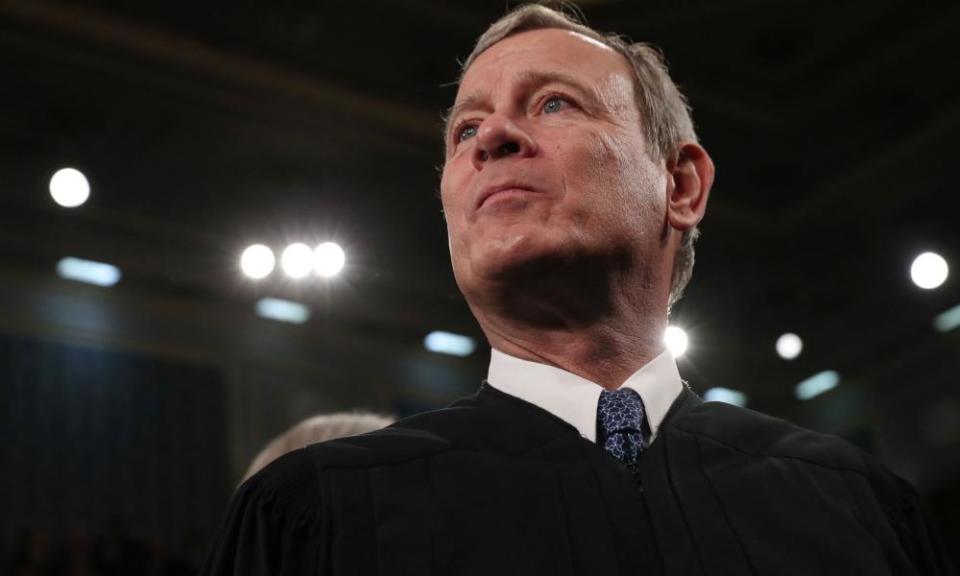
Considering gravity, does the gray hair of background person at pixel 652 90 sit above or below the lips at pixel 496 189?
above

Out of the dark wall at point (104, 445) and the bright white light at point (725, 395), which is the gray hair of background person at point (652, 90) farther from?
the bright white light at point (725, 395)

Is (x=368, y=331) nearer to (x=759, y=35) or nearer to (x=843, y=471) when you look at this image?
(x=759, y=35)

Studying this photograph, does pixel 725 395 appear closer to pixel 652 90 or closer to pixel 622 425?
pixel 652 90

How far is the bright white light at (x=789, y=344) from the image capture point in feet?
26.0

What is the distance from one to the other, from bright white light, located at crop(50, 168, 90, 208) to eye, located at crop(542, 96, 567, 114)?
174 inches

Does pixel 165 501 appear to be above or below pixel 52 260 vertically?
below

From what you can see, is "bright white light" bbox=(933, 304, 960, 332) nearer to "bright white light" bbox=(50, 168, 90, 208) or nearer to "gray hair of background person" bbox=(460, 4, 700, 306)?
"bright white light" bbox=(50, 168, 90, 208)

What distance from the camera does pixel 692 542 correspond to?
4.11 feet

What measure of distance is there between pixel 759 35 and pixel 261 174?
259 cm

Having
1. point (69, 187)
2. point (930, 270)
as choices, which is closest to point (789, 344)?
point (930, 270)

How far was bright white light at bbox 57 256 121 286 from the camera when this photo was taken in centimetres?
675

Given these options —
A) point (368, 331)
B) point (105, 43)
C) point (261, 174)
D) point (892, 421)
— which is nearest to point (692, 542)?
point (105, 43)

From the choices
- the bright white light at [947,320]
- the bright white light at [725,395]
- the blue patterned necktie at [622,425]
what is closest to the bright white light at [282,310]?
the bright white light at [725,395]

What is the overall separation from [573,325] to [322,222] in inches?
195
